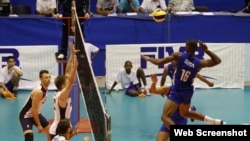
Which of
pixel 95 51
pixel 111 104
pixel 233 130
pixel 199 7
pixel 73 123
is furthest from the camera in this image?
pixel 199 7

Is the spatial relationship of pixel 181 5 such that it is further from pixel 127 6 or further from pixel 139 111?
pixel 139 111

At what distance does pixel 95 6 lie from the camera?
67.5ft

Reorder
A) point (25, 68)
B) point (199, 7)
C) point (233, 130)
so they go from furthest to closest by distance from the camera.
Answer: point (199, 7)
point (25, 68)
point (233, 130)

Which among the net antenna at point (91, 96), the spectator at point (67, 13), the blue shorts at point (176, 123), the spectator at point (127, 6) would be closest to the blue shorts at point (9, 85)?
the spectator at point (67, 13)

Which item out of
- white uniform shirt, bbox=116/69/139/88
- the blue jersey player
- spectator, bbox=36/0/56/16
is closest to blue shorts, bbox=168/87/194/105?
the blue jersey player

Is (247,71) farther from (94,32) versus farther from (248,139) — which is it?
(248,139)

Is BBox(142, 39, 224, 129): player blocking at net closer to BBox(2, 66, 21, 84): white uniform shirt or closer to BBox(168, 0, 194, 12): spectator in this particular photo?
BBox(2, 66, 21, 84): white uniform shirt

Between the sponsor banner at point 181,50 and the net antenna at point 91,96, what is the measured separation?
425 cm

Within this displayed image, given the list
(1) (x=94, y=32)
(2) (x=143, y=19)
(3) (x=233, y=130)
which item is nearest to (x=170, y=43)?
(2) (x=143, y=19)

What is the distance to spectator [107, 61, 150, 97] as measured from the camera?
1758 cm

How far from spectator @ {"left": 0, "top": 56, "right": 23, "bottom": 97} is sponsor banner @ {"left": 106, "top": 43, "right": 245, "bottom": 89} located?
2.55 metres

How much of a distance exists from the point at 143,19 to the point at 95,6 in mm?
2775

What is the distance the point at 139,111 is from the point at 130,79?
2196 mm

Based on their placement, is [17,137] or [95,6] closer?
[17,137]
